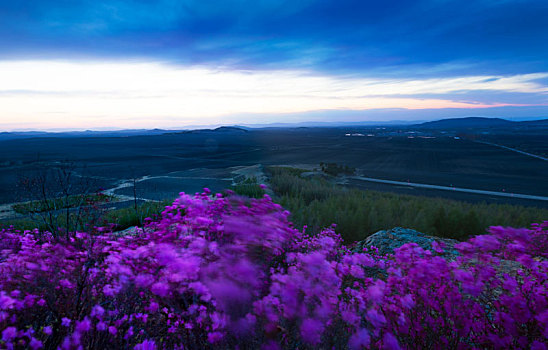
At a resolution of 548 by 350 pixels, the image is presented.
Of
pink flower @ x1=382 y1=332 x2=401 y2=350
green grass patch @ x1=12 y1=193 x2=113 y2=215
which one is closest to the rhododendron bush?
pink flower @ x1=382 y1=332 x2=401 y2=350

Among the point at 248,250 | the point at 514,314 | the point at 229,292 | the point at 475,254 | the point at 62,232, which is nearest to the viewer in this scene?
the point at 229,292

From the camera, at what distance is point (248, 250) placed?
7.54 feet

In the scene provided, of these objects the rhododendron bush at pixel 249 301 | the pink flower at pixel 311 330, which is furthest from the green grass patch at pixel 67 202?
the pink flower at pixel 311 330

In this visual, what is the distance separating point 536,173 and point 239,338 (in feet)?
131

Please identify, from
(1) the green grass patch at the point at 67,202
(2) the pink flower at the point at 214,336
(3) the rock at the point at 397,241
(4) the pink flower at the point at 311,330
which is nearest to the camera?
(4) the pink flower at the point at 311,330

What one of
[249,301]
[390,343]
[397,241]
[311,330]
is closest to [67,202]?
[249,301]

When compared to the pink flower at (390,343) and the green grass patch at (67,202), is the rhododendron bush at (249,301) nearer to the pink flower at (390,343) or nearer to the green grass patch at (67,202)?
the pink flower at (390,343)

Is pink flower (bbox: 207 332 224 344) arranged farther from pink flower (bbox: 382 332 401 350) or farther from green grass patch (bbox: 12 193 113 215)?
green grass patch (bbox: 12 193 113 215)

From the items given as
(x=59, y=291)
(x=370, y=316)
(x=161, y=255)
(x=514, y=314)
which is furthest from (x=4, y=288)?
(x=514, y=314)

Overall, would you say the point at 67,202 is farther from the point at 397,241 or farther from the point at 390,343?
the point at 397,241

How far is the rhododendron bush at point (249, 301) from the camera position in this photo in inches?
75.3

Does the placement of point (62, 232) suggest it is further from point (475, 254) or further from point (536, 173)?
point (536, 173)

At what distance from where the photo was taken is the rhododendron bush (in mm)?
1912

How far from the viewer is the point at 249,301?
210cm
